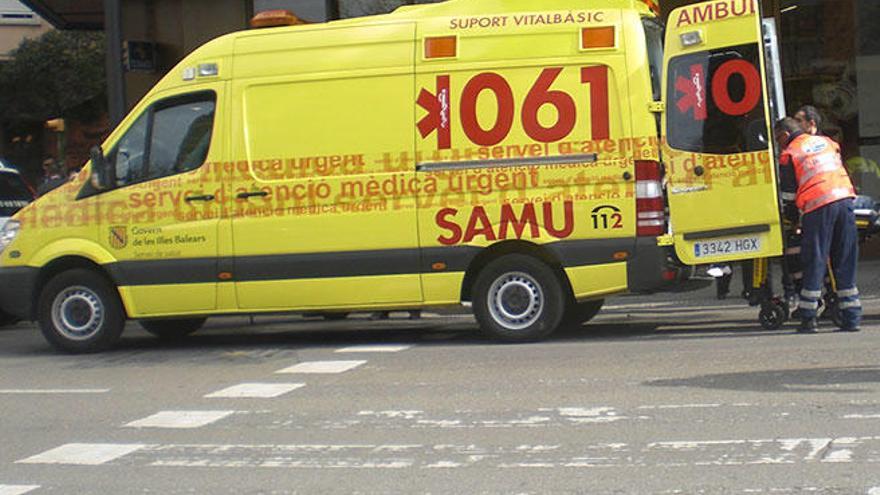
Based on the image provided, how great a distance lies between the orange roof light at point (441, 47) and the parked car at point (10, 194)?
274 inches

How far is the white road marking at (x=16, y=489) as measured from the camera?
6426 mm

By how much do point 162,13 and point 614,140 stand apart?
1169 cm

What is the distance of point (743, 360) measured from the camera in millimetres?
9336

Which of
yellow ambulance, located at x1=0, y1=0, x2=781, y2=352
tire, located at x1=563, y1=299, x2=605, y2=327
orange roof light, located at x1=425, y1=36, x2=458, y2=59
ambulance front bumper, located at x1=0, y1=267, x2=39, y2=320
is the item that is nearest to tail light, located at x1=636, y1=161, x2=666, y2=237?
yellow ambulance, located at x1=0, y1=0, x2=781, y2=352

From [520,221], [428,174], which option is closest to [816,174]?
[520,221]

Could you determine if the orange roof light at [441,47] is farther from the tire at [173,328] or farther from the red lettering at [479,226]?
the tire at [173,328]

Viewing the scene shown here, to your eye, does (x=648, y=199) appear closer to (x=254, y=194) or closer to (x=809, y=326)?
(x=809, y=326)

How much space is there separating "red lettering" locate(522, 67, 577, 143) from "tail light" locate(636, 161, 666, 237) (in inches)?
25.7

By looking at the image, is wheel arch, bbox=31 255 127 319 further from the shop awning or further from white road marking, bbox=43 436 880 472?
the shop awning

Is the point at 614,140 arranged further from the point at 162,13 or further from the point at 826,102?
the point at 162,13

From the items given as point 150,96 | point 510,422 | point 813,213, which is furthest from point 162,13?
Result: point 510,422

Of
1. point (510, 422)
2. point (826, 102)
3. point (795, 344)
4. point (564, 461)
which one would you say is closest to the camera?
point (564, 461)

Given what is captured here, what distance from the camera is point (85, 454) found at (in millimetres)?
7281

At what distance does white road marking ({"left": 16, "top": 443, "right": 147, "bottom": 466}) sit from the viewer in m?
7.11
